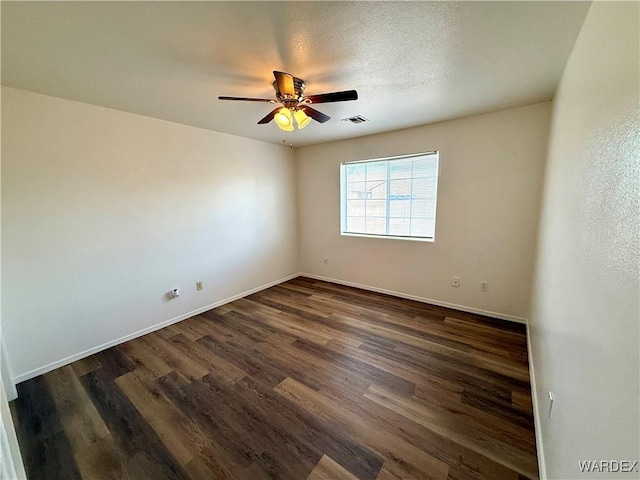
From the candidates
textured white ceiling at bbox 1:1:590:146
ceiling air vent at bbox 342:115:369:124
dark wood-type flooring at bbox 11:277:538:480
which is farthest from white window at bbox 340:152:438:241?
dark wood-type flooring at bbox 11:277:538:480

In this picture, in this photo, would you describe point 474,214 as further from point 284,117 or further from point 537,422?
point 284,117

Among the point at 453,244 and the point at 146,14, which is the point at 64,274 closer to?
the point at 146,14

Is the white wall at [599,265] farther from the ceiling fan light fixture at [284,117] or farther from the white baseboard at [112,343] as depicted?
the white baseboard at [112,343]

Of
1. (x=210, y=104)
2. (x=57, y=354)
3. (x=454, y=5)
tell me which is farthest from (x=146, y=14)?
(x=57, y=354)

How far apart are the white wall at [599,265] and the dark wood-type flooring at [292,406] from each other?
48 centimetres

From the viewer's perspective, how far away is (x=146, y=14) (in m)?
1.27

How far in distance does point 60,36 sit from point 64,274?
196 centimetres

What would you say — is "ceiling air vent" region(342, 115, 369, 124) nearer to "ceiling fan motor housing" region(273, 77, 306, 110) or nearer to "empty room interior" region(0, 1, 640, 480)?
"empty room interior" region(0, 1, 640, 480)

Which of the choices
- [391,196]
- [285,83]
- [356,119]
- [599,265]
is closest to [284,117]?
[285,83]

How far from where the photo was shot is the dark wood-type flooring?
142 centimetres

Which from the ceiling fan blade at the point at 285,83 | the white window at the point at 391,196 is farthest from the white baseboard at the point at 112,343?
the ceiling fan blade at the point at 285,83

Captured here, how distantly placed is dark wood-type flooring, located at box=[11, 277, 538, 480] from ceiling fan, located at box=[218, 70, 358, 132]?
214 cm

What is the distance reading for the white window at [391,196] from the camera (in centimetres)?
337

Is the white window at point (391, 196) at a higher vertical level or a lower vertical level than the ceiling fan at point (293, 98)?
lower
